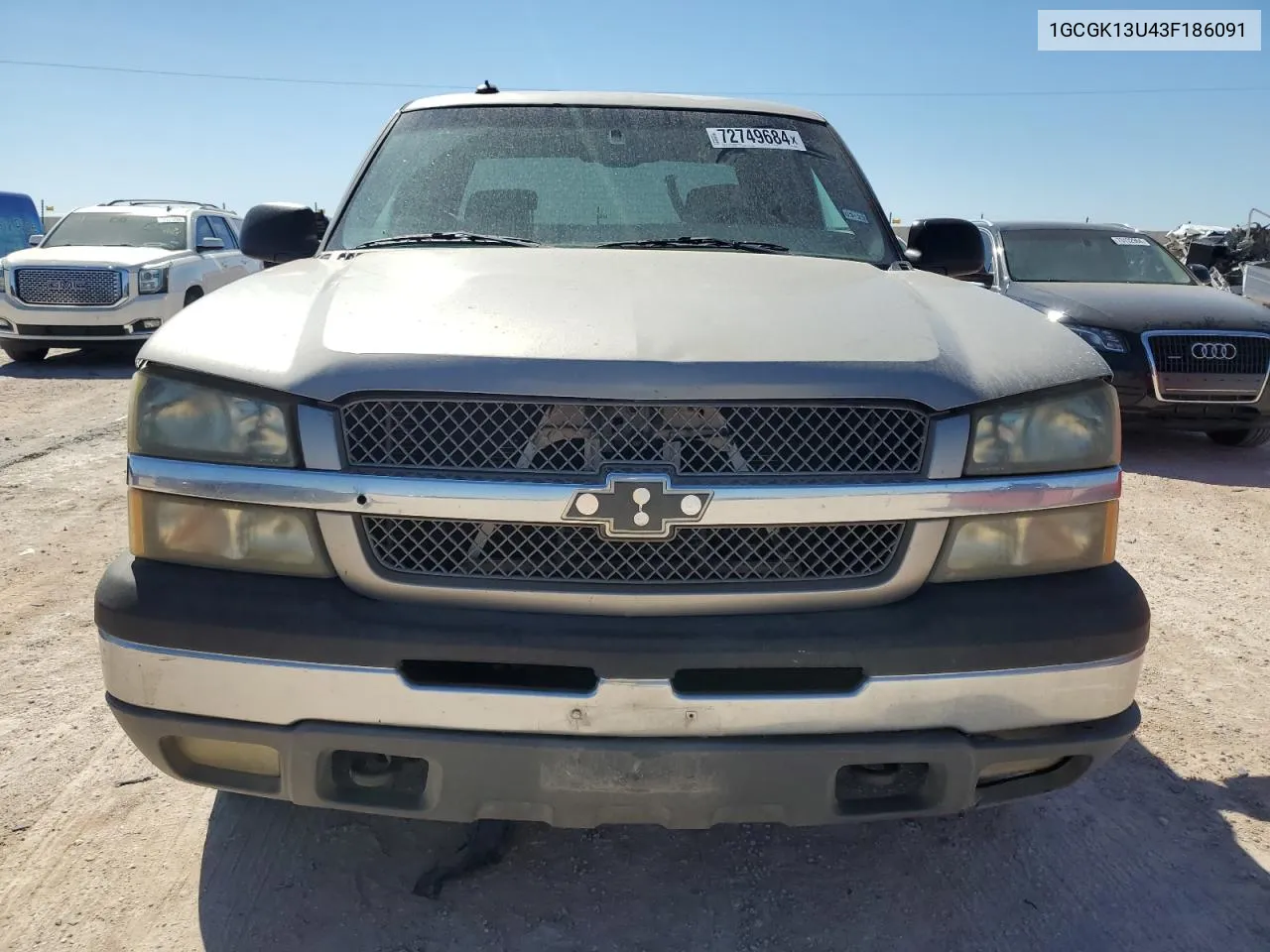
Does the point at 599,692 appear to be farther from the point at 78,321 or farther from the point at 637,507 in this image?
the point at 78,321

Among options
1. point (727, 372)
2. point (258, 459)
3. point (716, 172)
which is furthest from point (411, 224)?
point (727, 372)

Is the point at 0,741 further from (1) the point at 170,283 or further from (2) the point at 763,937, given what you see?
(1) the point at 170,283

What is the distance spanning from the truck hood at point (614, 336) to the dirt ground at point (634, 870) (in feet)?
3.87

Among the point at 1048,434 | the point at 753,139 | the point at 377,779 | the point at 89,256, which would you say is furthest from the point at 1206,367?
the point at 89,256

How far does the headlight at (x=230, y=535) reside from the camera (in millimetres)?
1979

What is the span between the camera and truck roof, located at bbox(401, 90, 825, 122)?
358 cm

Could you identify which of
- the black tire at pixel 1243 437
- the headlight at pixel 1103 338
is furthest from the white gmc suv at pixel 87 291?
the black tire at pixel 1243 437

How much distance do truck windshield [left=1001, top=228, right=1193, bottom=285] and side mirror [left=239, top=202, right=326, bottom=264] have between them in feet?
22.8

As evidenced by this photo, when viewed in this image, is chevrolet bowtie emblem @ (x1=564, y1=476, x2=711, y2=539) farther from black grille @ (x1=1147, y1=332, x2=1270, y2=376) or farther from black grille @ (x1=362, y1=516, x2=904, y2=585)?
black grille @ (x1=1147, y1=332, x2=1270, y2=376)

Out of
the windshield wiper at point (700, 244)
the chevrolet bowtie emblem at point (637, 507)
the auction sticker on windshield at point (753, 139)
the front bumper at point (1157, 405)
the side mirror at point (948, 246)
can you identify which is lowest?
the front bumper at point (1157, 405)

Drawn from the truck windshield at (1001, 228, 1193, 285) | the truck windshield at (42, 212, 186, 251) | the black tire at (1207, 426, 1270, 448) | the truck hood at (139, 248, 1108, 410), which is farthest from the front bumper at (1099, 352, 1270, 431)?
the truck windshield at (42, 212, 186, 251)

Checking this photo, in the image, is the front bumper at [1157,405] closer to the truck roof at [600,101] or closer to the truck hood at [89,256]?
the truck roof at [600,101]

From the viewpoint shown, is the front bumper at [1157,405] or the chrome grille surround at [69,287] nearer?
the front bumper at [1157,405]

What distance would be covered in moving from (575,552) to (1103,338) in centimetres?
680
